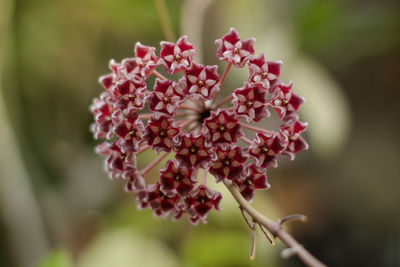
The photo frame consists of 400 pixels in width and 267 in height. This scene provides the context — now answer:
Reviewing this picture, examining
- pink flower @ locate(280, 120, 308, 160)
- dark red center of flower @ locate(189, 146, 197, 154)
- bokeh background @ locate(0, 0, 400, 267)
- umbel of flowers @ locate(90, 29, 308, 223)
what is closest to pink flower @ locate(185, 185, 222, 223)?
umbel of flowers @ locate(90, 29, 308, 223)

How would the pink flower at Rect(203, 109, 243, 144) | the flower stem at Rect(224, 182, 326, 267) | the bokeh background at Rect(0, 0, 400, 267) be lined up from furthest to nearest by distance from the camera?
the bokeh background at Rect(0, 0, 400, 267), the pink flower at Rect(203, 109, 243, 144), the flower stem at Rect(224, 182, 326, 267)

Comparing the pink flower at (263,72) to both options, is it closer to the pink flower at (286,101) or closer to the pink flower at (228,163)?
the pink flower at (286,101)

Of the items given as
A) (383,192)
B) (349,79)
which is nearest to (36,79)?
(349,79)

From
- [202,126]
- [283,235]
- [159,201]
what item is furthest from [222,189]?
[283,235]

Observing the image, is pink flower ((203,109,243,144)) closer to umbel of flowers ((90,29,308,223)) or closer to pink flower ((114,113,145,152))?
umbel of flowers ((90,29,308,223))

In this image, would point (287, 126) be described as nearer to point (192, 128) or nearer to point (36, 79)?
point (192, 128)
